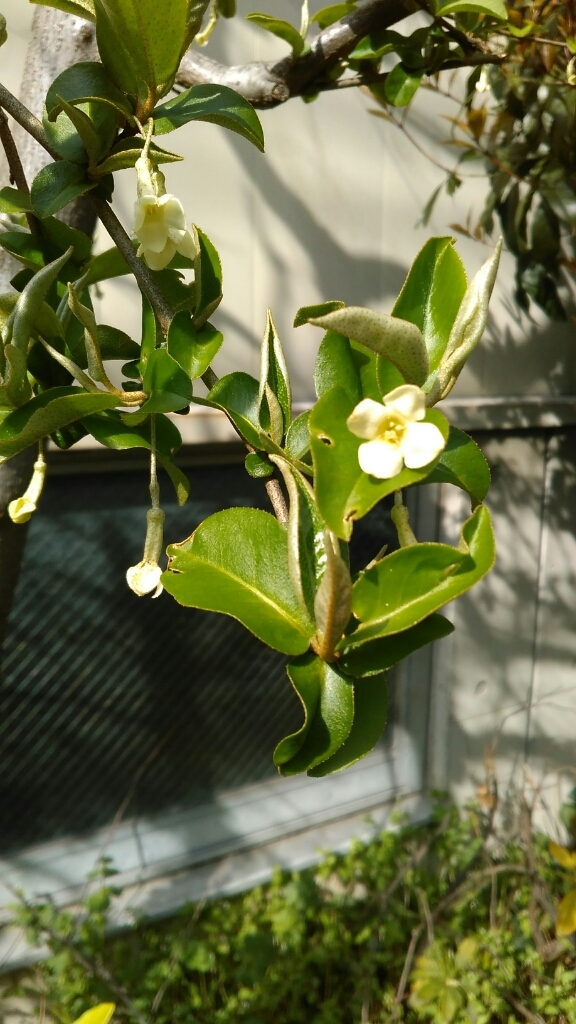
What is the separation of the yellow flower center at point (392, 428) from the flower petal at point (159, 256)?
152 mm

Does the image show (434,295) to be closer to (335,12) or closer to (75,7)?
(75,7)

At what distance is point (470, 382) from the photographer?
178 centimetres

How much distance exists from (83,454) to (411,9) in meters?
0.95

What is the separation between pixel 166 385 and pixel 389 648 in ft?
0.50

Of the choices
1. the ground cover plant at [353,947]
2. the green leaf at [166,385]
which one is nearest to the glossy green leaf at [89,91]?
the green leaf at [166,385]

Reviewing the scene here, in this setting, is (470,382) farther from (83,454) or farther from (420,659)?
(83,454)

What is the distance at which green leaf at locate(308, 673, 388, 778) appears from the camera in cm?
29

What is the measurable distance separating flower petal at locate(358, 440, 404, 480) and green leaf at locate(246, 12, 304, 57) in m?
0.48

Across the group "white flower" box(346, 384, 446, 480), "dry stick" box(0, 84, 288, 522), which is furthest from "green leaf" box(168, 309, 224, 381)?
"white flower" box(346, 384, 446, 480)

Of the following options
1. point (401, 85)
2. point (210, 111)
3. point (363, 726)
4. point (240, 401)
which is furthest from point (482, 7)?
point (363, 726)

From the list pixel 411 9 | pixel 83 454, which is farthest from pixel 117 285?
pixel 411 9

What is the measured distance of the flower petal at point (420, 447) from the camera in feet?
0.80

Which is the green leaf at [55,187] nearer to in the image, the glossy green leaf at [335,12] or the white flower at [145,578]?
the white flower at [145,578]

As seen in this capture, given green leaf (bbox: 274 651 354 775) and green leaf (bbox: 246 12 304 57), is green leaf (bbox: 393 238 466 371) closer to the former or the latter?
green leaf (bbox: 274 651 354 775)
